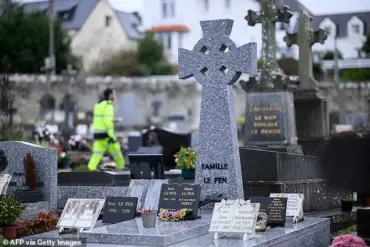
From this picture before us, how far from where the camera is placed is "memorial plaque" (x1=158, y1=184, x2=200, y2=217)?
533 inches

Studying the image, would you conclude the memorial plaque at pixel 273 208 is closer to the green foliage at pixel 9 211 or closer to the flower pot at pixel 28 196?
the green foliage at pixel 9 211

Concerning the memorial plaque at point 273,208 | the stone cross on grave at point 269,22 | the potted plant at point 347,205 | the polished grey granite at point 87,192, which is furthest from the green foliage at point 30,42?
the memorial plaque at point 273,208

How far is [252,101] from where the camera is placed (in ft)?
78.0

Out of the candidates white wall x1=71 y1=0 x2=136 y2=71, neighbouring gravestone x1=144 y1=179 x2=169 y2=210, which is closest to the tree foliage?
white wall x1=71 y1=0 x2=136 y2=71

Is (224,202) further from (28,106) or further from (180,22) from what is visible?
(180,22)

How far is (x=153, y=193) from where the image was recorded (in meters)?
15.3

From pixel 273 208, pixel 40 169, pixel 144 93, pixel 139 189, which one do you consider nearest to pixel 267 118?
pixel 139 189

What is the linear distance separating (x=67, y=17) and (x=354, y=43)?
3262 cm

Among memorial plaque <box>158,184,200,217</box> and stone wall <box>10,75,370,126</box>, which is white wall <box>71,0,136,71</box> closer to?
stone wall <box>10,75,370,126</box>

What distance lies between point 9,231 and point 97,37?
74298 millimetres

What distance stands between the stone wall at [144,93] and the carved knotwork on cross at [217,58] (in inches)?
1813

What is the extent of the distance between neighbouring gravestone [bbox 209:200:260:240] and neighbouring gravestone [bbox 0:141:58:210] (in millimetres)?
3922

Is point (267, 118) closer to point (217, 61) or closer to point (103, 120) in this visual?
point (103, 120)

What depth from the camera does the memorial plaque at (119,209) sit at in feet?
44.7
